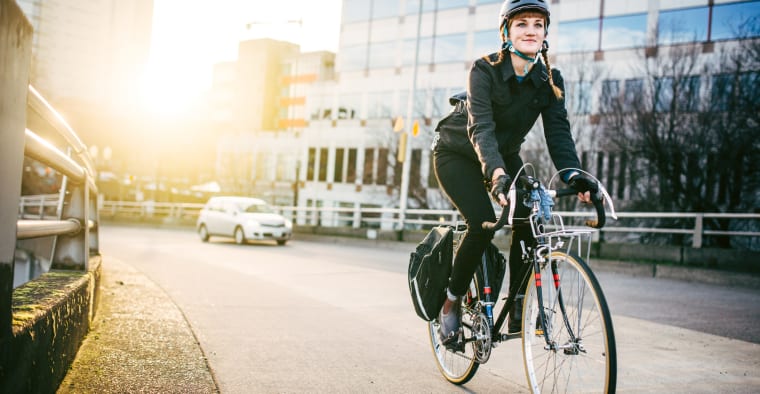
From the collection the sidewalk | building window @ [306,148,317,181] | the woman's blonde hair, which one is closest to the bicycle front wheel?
the woman's blonde hair

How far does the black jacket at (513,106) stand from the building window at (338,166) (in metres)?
47.6

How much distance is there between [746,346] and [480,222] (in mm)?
3216

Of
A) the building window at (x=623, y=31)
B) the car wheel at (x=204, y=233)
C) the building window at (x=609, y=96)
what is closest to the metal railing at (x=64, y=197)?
the car wheel at (x=204, y=233)

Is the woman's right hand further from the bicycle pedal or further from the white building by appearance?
the white building

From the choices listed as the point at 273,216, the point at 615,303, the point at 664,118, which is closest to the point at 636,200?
the point at 664,118

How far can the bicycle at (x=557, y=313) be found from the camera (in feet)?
8.89

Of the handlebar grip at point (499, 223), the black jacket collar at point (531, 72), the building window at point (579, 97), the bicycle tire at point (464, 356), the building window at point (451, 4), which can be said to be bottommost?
the bicycle tire at point (464, 356)

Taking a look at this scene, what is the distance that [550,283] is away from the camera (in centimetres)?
308

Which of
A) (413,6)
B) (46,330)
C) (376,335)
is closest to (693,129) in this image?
(376,335)

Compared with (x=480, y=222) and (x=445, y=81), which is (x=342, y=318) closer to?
(x=480, y=222)

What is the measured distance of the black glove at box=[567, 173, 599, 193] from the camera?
306 cm

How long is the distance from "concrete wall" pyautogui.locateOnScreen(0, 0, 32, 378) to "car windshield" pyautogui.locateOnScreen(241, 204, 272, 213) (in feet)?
61.6

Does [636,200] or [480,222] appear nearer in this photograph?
[480,222]

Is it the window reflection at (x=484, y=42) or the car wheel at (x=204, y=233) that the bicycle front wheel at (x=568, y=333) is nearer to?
the car wheel at (x=204, y=233)
